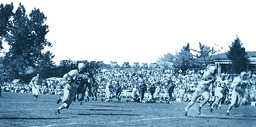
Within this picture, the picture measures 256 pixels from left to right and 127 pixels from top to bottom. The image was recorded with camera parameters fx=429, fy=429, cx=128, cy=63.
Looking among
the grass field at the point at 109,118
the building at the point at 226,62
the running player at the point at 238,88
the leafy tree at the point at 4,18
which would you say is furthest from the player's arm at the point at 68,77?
the leafy tree at the point at 4,18

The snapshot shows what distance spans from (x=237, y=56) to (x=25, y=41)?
4534 centimetres

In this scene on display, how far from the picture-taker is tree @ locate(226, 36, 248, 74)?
219 feet

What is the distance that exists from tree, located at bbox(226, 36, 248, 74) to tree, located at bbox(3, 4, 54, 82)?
40.5 m

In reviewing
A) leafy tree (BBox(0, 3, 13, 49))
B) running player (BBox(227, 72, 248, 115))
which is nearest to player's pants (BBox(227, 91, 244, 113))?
running player (BBox(227, 72, 248, 115))

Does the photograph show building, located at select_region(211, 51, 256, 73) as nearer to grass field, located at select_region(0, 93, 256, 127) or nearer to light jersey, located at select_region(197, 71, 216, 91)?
grass field, located at select_region(0, 93, 256, 127)

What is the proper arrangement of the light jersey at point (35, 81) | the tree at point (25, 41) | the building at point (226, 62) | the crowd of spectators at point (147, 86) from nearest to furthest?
the light jersey at point (35, 81) < the crowd of spectators at point (147, 86) < the building at point (226, 62) < the tree at point (25, 41)

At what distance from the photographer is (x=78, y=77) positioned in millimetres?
13875

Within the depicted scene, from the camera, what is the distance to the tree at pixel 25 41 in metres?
90.4

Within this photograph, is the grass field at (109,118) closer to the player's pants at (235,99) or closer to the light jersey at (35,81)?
the player's pants at (235,99)

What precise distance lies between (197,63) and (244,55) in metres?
20.4

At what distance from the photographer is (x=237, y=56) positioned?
68.5 metres

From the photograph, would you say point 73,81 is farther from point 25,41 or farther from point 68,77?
point 25,41

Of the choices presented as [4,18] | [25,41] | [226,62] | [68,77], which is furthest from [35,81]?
[4,18]

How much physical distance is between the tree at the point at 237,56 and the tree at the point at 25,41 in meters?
40.5
